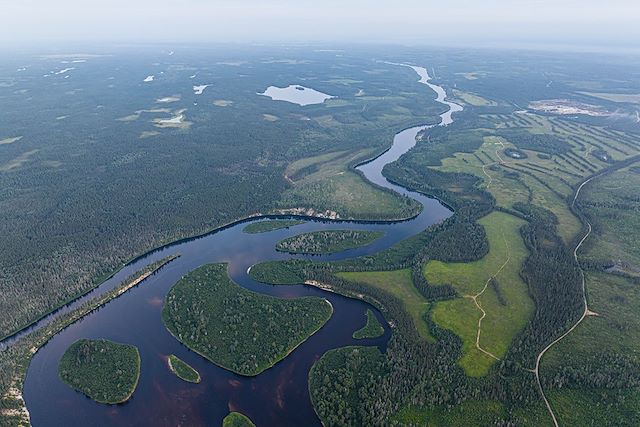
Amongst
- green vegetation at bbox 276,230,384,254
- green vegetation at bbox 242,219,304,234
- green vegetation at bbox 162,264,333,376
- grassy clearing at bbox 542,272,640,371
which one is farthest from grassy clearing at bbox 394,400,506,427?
green vegetation at bbox 242,219,304,234

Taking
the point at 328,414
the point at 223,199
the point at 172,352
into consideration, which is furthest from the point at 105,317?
the point at 223,199

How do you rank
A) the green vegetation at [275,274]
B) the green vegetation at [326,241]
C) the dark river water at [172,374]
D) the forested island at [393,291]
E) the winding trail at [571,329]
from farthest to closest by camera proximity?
1. the green vegetation at [326,241]
2. the green vegetation at [275,274]
3. the forested island at [393,291]
4. the winding trail at [571,329]
5. the dark river water at [172,374]

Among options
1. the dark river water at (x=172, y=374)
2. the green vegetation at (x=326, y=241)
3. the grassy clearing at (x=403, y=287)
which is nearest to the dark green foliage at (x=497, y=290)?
the grassy clearing at (x=403, y=287)

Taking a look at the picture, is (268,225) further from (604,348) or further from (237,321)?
(604,348)

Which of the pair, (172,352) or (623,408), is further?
(172,352)

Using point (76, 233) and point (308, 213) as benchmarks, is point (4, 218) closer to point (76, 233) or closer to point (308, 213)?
point (76, 233)

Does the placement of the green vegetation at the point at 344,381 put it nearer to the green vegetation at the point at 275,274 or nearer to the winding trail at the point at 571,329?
the winding trail at the point at 571,329
